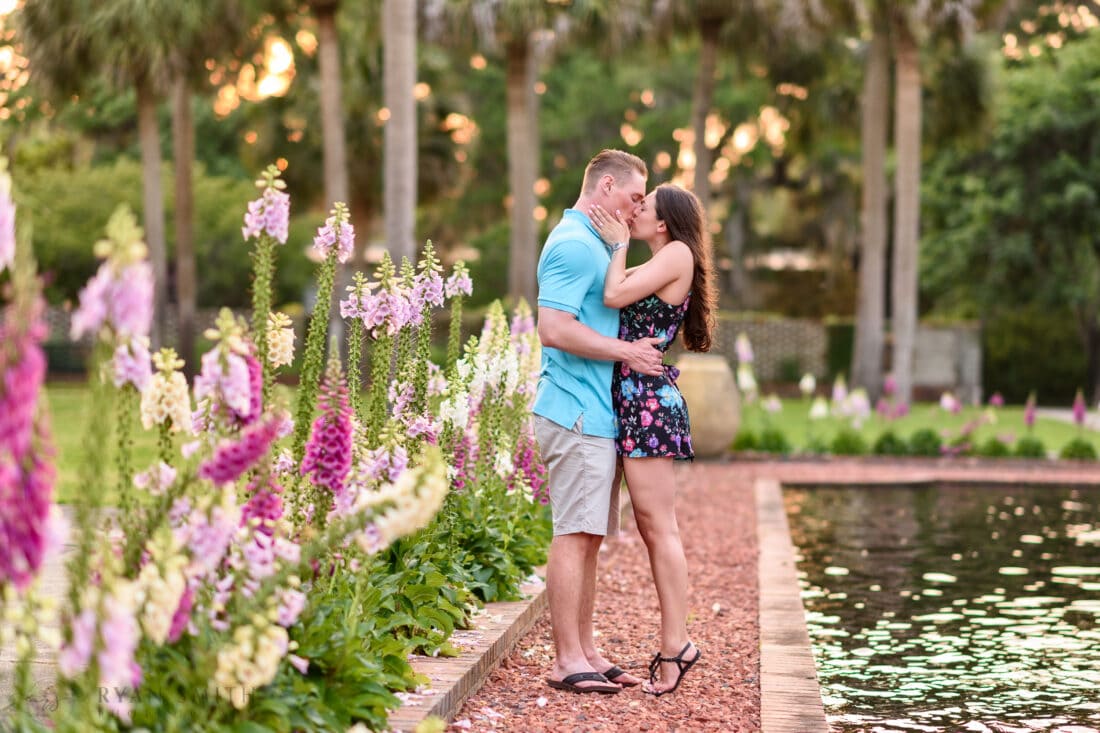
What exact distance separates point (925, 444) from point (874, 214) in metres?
9.51

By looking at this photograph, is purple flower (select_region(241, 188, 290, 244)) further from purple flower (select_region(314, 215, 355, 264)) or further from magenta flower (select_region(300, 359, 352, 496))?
purple flower (select_region(314, 215, 355, 264))

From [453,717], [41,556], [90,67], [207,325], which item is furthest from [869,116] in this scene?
[41,556]


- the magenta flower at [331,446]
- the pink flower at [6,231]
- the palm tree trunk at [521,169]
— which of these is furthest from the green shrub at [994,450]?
the pink flower at [6,231]

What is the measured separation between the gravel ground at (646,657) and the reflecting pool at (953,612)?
0.36 meters

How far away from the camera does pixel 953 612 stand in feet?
23.5

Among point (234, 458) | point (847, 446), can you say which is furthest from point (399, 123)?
point (234, 458)

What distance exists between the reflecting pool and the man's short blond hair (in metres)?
2.11

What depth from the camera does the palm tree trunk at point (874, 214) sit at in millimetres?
24297

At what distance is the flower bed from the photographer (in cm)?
278

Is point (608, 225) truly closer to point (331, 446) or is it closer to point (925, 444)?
point (331, 446)

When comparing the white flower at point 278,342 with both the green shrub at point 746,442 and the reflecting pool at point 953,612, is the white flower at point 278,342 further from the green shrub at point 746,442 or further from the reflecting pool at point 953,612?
the green shrub at point 746,442

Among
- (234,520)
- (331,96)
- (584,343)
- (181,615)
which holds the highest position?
(331,96)

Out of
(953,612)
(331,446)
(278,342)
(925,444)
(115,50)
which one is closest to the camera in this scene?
(331,446)

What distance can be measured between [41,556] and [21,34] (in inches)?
887
